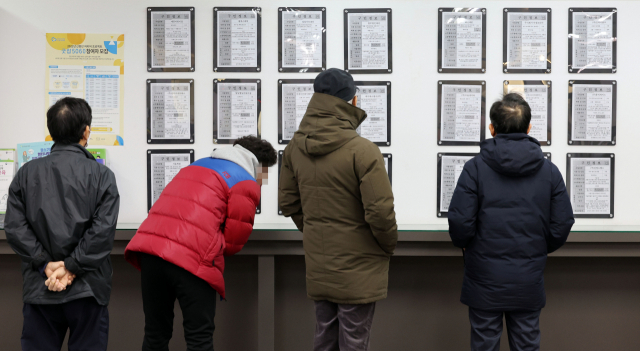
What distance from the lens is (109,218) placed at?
172 centimetres

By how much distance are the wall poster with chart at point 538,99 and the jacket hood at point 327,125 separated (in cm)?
113

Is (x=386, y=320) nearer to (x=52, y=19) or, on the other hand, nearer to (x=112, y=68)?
(x=112, y=68)

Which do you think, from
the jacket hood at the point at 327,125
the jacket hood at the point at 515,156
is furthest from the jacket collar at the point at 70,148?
the jacket hood at the point at 515,156

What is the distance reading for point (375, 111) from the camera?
2.38m

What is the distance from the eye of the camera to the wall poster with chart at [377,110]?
2.38 metres

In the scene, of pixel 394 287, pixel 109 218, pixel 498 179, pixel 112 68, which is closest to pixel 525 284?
pixel 498 179

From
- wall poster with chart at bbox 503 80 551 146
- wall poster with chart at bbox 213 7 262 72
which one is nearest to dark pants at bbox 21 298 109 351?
wall poster with chart at bbox 213 7 262 72

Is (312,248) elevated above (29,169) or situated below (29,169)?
below

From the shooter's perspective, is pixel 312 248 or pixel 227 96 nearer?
pixel 312 248

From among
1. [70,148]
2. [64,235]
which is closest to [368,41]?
[70,148]

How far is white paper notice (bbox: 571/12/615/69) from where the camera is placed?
93.4 inches

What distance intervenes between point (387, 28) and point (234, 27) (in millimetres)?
818

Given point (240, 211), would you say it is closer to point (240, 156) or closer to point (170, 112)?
point (240, 156)

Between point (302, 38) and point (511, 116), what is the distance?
116 centimetres
